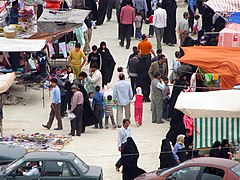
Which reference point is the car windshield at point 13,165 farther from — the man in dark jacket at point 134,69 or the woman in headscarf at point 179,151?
the man in dark jacket at point 134,69

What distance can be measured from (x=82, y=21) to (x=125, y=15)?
288 cm

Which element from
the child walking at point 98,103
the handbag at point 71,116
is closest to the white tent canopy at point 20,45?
the child walking at point 98,103

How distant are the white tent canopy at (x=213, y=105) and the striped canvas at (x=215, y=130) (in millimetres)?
130

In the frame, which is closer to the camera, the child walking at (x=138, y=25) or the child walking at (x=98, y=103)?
the child walking at (x=98, y=103)

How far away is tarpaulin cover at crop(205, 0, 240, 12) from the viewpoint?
83.3 ft

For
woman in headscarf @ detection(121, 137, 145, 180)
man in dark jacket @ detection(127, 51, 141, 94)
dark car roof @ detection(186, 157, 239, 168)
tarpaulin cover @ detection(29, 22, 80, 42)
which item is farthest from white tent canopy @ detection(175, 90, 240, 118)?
tarpaulin cover @ detection(29, 22, 80, 42)

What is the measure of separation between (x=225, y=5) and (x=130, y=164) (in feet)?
32.0

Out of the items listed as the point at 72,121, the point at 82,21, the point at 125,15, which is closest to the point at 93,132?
the point at 72,121

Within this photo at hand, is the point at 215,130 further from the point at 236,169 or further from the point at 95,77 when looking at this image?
the point at 95,77

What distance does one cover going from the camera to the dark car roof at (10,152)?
1722 cm

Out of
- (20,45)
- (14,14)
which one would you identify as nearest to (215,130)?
(20,45)

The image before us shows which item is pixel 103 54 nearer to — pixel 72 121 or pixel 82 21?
pixel 82 21

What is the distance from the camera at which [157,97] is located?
21.8 m

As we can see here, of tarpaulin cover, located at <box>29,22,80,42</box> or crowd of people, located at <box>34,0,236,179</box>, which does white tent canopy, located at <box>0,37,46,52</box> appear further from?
tarpaulin cover, located at <box>29,22,80,42</box>
